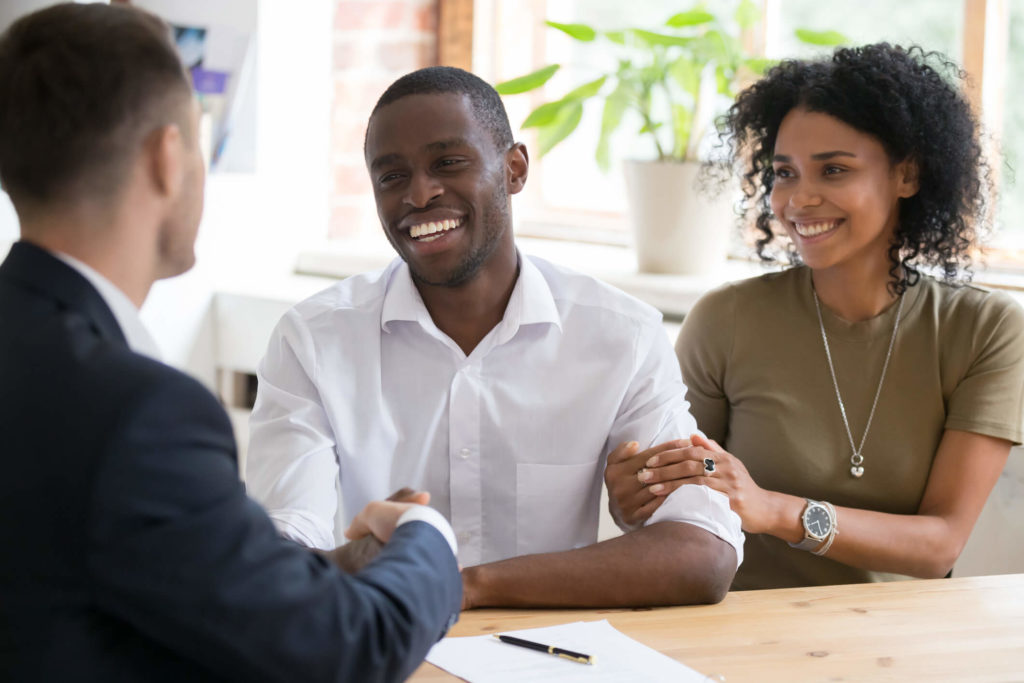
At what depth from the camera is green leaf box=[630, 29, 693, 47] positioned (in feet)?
8.16

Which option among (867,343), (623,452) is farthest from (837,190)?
(623,452)

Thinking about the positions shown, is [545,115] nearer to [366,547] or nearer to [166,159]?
[366,547]

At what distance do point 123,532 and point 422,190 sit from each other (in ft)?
3.21

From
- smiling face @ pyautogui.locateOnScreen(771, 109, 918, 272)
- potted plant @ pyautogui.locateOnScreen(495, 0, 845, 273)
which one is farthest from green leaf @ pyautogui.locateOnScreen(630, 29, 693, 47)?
smiling face @ pyautogui.locateOnScreen(771, 109, 918, 272)

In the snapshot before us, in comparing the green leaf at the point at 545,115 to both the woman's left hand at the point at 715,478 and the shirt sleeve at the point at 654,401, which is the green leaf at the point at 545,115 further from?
the woman's left hand at the point at 715,478

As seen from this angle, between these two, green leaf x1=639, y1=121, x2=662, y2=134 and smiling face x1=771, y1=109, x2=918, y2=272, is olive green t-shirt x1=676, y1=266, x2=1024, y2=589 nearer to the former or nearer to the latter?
smiling face x1=771, y1=109, x2=918, y2=272

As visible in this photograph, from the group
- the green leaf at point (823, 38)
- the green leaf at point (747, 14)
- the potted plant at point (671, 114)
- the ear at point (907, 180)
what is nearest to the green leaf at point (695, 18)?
the potted plant at point (671, 114)

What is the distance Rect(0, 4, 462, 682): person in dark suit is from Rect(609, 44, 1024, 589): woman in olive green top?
42.0 inches

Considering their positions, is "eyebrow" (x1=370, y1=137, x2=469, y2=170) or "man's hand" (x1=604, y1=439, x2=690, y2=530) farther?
"eyebrow" (x1=370, y1=137, x2=469, y2=170)

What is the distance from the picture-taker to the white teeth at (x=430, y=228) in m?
1.66

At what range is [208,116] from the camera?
9.70 feet

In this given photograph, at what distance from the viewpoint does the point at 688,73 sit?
8.27ft

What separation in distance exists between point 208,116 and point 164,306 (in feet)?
1.70

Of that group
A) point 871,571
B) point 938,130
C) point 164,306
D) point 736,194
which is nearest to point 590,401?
point 871,571
